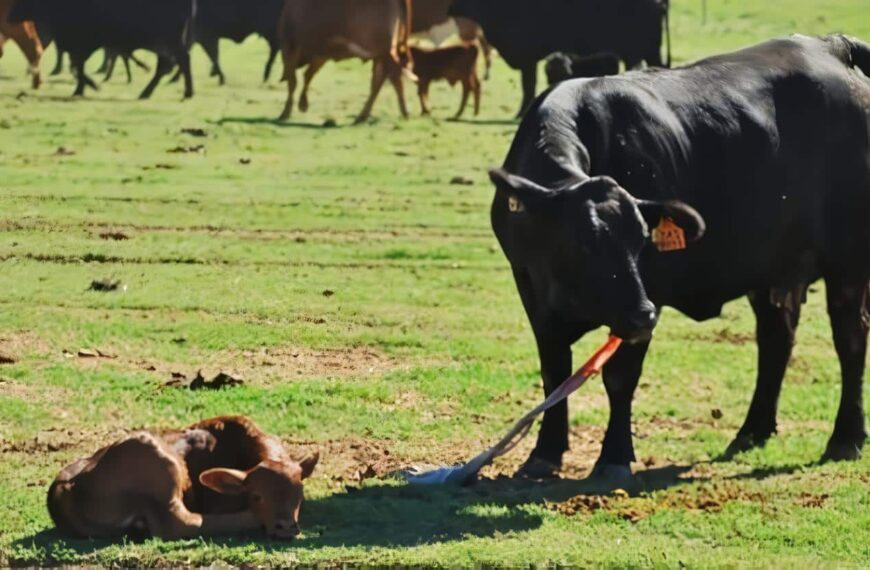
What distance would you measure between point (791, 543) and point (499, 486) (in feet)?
5.02

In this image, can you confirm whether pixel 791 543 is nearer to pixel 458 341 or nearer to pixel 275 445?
pixel 275 445

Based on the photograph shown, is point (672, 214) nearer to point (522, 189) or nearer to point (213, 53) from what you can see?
point (522, 189)

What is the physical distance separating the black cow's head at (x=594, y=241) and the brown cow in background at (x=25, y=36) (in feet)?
78.3

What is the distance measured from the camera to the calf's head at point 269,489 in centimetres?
→ 765

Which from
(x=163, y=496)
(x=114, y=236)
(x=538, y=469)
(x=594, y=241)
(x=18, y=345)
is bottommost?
(x=114, y=236)

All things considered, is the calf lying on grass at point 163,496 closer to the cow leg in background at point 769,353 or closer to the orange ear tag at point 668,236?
the orange ear tag at point 668,236

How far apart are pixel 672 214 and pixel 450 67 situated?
921 inches

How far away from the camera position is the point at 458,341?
1300 cm

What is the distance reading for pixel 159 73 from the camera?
105 feet

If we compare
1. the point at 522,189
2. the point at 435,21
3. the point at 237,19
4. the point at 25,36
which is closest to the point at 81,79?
the point at 25,36

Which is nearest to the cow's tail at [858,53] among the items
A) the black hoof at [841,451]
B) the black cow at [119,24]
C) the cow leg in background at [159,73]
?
the black hoof at [841,451]

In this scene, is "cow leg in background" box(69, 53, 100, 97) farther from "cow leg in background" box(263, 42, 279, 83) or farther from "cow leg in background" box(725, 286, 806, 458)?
"cow leg in background" box(725, 286, 806, 458)

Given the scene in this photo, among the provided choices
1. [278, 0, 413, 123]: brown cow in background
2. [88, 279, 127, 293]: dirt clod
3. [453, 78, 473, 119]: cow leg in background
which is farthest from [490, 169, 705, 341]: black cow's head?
[453, 78, 473, 119]: cow leg in background

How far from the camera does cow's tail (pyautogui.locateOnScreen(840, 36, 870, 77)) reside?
11.1 m
